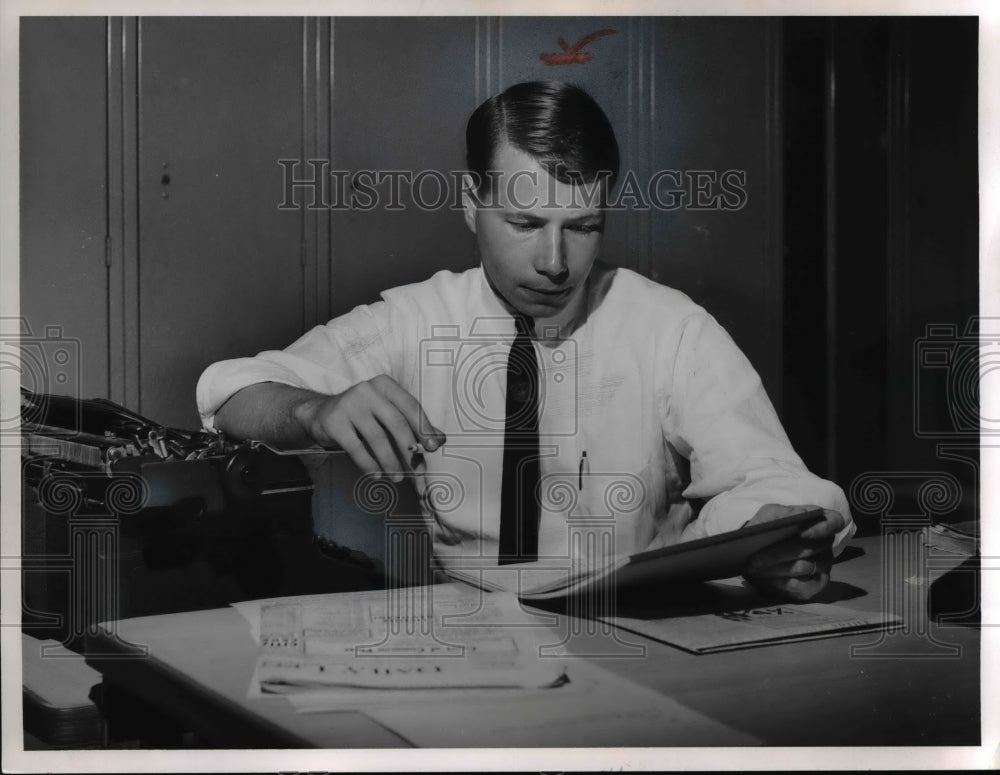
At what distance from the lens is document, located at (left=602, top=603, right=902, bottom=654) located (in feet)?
5.02

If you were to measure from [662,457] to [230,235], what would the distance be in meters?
0.89

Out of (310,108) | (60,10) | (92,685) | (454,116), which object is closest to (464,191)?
(454,116)

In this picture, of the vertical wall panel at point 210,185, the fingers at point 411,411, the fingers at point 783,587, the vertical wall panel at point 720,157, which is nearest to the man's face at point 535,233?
the vertical wall panel at point 720,157

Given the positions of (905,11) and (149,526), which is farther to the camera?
(905,11)

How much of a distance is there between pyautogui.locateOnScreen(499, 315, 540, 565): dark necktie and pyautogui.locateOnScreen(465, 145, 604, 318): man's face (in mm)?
169

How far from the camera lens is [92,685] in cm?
186

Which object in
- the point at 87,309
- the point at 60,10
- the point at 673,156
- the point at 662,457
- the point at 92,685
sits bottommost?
the point at 92,685

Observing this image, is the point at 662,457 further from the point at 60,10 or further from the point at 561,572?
the point at 60,10

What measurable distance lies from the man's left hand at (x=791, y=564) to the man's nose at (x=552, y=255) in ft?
1.86

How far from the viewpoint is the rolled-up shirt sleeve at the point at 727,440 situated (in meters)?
1.85

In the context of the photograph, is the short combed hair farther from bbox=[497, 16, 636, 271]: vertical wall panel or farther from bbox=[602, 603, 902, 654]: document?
bbox=[602, 603, 902, 654]: document

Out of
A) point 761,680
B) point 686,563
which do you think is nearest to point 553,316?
point 686,563

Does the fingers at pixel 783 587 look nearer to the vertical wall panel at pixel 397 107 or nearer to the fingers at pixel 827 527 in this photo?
the fingers at pixel 827 527

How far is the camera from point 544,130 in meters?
1.89
